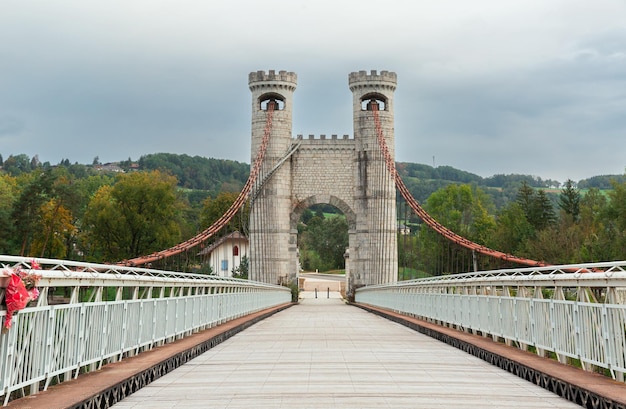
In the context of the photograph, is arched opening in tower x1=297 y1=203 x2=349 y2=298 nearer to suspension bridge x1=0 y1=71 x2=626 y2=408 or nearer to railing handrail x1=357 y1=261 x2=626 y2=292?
suspension bridge x1=0 y1=71 x2=626 y2=408

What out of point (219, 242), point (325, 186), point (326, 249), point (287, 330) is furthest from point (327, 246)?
point (287, 330)

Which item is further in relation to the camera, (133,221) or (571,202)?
(571,202)

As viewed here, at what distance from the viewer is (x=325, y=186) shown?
49938 millimetres

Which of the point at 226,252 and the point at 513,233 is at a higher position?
the point at 513,233

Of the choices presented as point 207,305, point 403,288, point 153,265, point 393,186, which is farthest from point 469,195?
point 207,305

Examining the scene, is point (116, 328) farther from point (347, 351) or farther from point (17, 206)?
point (17, 206)

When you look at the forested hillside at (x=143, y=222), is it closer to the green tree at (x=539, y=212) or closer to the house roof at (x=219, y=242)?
the green tree at (x=539, y=212)

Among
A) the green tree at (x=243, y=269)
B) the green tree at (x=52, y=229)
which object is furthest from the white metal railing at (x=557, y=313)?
the green tree at (x=243, y=269)

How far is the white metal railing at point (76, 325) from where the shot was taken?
643 centimetres

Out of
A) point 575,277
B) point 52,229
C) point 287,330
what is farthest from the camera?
point 52,229

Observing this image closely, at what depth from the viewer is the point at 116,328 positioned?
944 centimetres

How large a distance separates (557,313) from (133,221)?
46.3 m

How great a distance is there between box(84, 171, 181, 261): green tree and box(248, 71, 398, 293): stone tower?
25.8 feet

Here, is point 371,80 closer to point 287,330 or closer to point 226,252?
point 226,252
